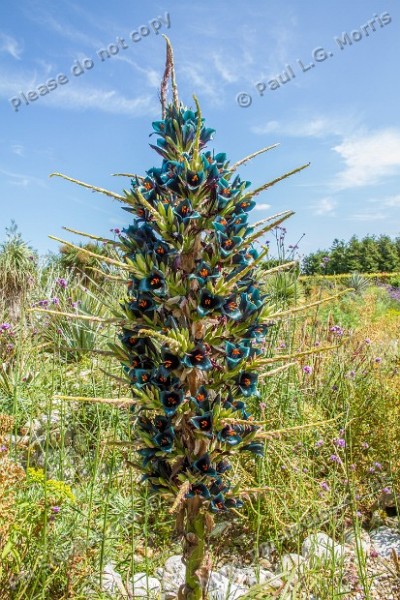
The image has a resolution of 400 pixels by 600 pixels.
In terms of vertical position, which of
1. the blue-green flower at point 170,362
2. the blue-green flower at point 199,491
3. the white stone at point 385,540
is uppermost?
the blue-green flower at point 170,362

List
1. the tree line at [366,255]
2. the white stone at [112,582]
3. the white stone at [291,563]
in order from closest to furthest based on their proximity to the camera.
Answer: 1. the white stone at [291,563]
2. the white stone at [112,582]
3. the tree line at [366,255]

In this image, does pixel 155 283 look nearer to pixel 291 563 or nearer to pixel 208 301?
pixel 208 301

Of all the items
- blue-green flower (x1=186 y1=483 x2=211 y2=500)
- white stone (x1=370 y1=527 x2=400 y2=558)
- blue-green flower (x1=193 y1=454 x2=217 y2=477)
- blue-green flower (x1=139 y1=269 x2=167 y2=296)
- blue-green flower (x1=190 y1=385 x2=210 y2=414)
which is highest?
blue-green flower (x1=139 y1=269 x2=167 y2=296)

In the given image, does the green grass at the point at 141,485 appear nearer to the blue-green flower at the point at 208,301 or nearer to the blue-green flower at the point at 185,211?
the blue-green flower at the point at 208,301

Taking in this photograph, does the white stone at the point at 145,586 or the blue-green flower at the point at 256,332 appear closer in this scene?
the blue-green flower at the point at 256,332

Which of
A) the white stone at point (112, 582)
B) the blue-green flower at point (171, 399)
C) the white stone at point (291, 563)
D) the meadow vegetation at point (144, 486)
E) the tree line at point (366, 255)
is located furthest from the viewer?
the tree line at point (366, 255)

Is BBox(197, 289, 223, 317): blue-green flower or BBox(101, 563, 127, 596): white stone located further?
→ BBox(101, 563, 127, 596): white stone

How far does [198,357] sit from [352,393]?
10.1 feet

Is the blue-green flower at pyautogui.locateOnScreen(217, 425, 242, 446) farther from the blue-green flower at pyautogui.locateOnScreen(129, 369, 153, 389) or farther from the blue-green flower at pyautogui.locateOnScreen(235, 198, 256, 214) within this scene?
the blue-green flower at pyautogui.locateOnScreen(235, 198, 256, 214)

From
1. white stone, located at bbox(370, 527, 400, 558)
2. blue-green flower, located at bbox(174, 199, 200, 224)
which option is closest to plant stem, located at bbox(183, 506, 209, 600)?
blue-green flower, located at bbox(174, 199, 200, 224)

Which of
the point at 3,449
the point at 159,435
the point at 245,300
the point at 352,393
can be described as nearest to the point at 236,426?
the point at 159,435

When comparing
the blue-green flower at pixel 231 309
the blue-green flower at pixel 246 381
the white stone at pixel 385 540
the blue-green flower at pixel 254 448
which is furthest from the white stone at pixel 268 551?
the blue-green flower at pixel 231 309

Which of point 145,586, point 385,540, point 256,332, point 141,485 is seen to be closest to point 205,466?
point 256,332

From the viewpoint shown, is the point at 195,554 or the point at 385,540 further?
the point at 385,540
